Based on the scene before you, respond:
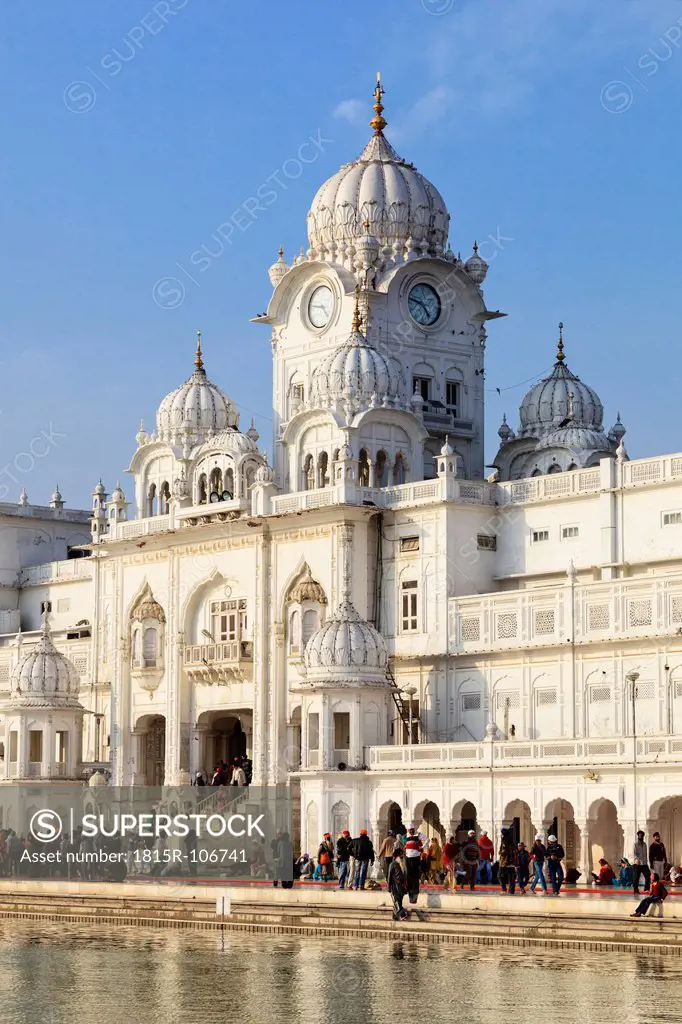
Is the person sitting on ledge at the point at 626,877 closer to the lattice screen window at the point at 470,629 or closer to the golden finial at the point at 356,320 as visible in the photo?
the lattice screen window at the point at 470,629

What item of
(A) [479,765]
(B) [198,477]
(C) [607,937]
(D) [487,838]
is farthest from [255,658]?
(C) [607,937]

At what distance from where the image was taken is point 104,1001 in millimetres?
26594

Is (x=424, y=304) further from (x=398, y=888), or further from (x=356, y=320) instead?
(x=398, y=888)

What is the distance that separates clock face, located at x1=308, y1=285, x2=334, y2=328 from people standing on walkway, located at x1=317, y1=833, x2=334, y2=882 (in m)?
20.4

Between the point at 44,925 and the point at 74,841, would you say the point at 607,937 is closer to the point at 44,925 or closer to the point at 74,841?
the point at 44,925

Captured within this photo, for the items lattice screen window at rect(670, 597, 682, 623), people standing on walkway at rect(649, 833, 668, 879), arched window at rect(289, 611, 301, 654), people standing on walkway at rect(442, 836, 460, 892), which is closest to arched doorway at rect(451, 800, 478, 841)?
lattice screen window at rect(670, 597, 682, 623)

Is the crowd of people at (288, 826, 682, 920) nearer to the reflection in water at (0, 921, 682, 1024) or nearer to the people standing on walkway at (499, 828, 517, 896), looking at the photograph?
the people standing on walkway at (499, 828, 517, 896)

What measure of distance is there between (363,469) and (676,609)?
40.7 feet

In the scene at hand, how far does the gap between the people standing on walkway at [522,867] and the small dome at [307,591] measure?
1644 cm

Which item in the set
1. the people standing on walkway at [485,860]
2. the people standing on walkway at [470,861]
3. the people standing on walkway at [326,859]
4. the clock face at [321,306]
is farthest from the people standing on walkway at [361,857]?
the clock face at [321,306]

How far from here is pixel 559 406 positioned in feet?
198

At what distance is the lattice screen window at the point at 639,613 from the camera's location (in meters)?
46.9

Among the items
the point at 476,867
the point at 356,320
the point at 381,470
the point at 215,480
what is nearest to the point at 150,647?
the point at 215,480

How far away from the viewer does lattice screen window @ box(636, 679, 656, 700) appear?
47094 mm
